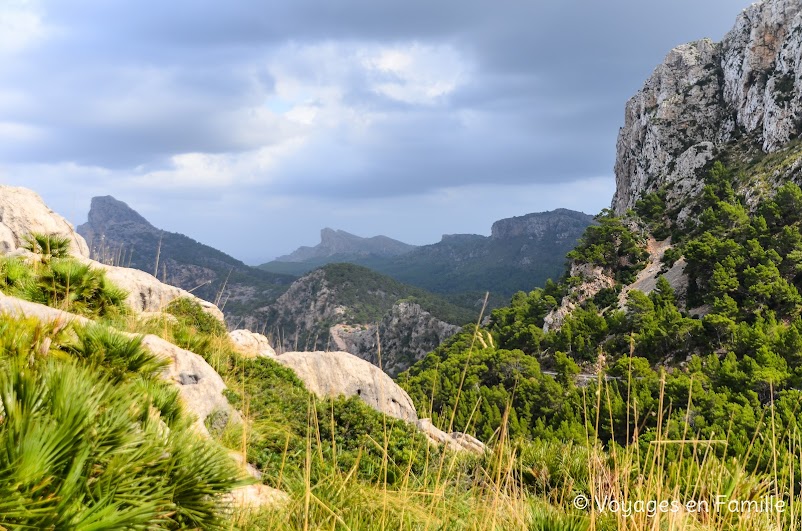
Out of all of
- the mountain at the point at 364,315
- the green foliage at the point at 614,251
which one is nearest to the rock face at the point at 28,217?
the green foliage at the point at 614,251

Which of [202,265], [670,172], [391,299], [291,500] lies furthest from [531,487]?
[202,265]

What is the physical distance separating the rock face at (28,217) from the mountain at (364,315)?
56.6 metres

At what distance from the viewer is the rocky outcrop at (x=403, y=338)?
305 ft

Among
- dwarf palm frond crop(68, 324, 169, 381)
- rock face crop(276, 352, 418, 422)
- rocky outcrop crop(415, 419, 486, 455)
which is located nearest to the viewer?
rocky outcrop crop(415, 419, 486, 455)

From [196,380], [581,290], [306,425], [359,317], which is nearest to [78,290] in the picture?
[196,380]

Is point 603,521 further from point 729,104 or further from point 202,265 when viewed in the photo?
point 202,265

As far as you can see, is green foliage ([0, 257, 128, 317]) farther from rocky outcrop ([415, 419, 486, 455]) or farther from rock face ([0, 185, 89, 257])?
rock face ([0, 185, 89, 257])

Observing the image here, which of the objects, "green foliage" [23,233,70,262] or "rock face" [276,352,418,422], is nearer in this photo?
"green foliage" [23,233,70,262]

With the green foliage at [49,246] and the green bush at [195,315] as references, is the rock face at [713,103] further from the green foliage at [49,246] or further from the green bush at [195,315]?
the green foliage at [49,246]

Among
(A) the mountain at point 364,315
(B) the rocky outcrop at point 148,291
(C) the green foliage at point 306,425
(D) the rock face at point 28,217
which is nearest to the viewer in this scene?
(C) the green foliage at point 306,425

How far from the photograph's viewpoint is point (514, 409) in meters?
32.2

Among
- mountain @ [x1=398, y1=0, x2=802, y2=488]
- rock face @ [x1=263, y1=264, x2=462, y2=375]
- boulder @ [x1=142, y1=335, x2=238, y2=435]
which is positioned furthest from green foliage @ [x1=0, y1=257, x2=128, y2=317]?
rock face @ [x1=263, y1=264, x2=462, y2=375]

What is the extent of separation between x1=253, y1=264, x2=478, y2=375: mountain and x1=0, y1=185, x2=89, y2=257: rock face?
56.6 m

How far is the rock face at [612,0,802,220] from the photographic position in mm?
56469
